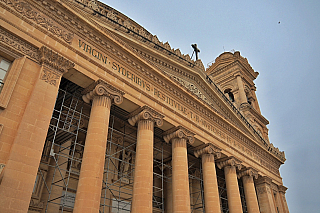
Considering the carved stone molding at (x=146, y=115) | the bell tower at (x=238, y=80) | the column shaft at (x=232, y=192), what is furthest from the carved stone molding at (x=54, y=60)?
the bell tower at (x=238, y=80)

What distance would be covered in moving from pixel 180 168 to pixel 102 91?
23.5 feet

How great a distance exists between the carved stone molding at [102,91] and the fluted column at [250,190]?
49.5ft

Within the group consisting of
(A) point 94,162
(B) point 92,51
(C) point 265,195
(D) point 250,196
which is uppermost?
(B) point 92,51

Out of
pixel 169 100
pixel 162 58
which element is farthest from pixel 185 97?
pixel 162 58

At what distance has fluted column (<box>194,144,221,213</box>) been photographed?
1833 cm

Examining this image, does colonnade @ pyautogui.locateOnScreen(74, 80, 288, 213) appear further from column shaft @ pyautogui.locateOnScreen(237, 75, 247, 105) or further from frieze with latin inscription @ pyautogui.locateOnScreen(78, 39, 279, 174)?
column shaft @ pyautogui.locateOnScreen(237, 75, 247, 105)

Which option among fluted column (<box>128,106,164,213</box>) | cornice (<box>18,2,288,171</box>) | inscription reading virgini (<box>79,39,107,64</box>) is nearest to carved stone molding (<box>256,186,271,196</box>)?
cornice (<box>18,2,288,171</box>)

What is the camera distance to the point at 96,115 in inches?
537

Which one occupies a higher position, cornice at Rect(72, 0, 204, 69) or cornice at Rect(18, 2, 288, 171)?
cornice at Rect(72, 0, 204, 69)

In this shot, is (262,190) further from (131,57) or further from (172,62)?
(131,57)

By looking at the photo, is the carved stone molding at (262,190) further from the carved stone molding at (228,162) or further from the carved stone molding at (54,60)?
the carved stone molding at (54,60)

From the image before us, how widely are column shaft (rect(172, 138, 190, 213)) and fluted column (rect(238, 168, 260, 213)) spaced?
363 inches

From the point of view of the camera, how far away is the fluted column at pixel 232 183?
20.4m

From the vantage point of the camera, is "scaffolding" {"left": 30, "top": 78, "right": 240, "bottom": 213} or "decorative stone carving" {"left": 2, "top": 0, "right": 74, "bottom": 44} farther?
"scaffolding" {"left": 30, "top": 78, "right": 240, "bottom": 213}
